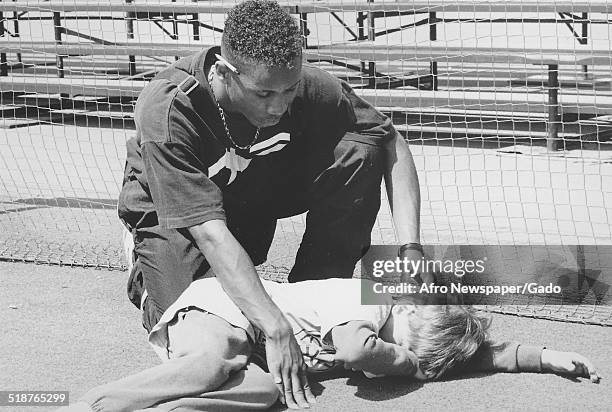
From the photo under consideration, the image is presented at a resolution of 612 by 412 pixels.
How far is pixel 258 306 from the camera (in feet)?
10.3

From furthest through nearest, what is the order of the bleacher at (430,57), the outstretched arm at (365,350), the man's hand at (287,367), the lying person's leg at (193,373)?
the bleacher at (430,57) → the outstretched arm at (365,350) → the man's hand at (287,367) → the lying person's leg at (193,373)

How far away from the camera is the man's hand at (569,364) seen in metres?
3.44

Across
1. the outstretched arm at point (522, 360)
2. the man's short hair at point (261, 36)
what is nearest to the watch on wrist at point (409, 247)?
the outstretched arm at point (522, 360)

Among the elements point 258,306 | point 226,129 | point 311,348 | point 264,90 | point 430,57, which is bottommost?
point 311,348

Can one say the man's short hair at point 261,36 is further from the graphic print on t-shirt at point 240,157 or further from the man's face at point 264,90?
the graphic print on t-shirt at point 240,157

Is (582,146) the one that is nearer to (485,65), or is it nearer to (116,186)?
(485,65)

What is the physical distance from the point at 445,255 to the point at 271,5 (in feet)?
6.28

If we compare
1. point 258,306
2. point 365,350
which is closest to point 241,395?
point 258,306

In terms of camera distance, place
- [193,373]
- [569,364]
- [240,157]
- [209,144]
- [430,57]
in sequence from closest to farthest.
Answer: [193,373] → [569,364] → [209,144] → [240,157] → [430,57]

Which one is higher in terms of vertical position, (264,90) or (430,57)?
(264,90)

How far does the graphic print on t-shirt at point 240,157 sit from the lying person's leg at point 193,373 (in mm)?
641

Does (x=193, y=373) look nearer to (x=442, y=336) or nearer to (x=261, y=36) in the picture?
(x=442, y=336)

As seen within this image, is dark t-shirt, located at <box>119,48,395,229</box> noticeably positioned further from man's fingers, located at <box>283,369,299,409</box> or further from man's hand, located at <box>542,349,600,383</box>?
man's hand, located at <box>542,349,600,383</box>

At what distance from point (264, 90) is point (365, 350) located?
0.89 metres
